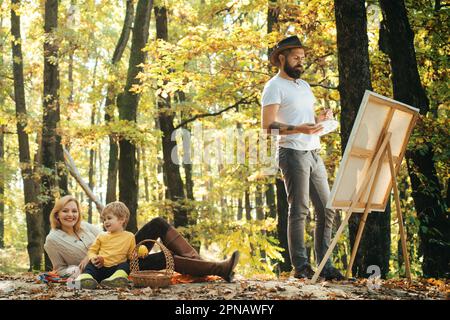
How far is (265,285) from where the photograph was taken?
18.5ft

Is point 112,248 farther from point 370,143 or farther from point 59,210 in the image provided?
point 370,143

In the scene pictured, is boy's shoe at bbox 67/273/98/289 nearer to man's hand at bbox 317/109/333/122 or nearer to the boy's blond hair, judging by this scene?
the boy's blond hair

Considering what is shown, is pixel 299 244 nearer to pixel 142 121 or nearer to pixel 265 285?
pixel 265 285

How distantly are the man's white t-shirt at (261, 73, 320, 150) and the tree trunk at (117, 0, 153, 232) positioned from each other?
6.87 meters

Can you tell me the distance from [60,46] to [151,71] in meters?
3.40

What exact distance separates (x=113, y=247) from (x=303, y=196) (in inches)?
74.8

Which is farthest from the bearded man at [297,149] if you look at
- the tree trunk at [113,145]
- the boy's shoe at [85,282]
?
the tree trunk at [113,145]

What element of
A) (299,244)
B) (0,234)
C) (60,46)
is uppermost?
(60,46)

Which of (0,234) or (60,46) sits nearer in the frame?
(60,46)

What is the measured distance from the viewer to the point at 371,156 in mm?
5672

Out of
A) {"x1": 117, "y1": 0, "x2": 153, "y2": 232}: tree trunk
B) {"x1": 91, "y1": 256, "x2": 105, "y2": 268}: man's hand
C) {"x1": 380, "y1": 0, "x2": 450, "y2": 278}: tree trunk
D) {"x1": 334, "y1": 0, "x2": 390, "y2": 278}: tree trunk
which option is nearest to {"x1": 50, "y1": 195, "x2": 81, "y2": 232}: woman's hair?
{"x1": 91, "y1": 256, "x2": 105, "y2": 268}: man's hand

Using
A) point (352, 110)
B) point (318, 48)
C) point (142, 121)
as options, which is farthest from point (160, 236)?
point (142, 121)

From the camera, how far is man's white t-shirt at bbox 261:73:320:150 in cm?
572

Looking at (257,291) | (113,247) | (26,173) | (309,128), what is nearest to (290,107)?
(309,128)
